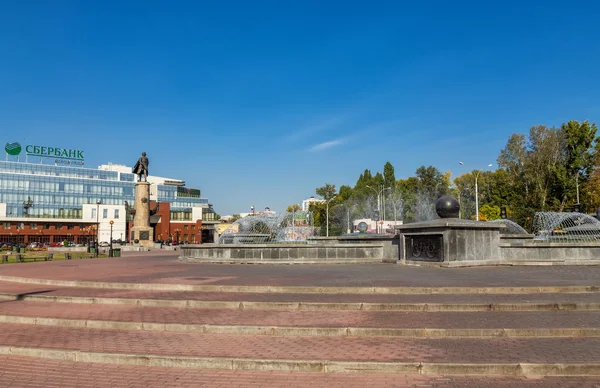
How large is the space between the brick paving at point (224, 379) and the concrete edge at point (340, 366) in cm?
10

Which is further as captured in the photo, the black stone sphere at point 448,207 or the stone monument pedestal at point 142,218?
the stone monument pedestal at point 142,218

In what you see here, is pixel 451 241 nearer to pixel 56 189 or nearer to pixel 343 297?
pixel 343 297

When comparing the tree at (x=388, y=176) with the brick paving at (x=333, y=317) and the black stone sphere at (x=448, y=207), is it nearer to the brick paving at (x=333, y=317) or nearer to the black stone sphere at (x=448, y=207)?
the black stone sphere at (x=448, y=207)

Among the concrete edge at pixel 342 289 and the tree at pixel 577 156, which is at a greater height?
the tree at pixel 577 156

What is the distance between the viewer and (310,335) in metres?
7.45

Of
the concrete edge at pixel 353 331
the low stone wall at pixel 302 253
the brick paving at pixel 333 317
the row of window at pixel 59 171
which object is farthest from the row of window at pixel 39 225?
the concrete edge at pixel 353 331

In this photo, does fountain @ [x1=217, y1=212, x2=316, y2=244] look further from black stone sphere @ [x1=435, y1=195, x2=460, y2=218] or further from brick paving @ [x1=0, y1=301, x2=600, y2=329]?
brick paving @ [x1=0, y1=301, x2=600, y2=329]

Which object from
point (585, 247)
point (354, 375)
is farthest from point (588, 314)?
point (585, 247)

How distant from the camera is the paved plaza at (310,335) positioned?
5594 millimetres

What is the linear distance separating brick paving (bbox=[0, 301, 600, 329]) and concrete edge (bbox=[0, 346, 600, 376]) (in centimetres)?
187

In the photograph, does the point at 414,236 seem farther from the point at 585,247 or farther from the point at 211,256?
the point at 211,256

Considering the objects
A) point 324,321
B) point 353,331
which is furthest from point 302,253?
point 353,331

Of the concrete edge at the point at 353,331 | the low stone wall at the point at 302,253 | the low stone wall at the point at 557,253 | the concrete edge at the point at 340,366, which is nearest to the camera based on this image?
the concrete edge at the point at 340,366

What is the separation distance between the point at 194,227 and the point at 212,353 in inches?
4153
